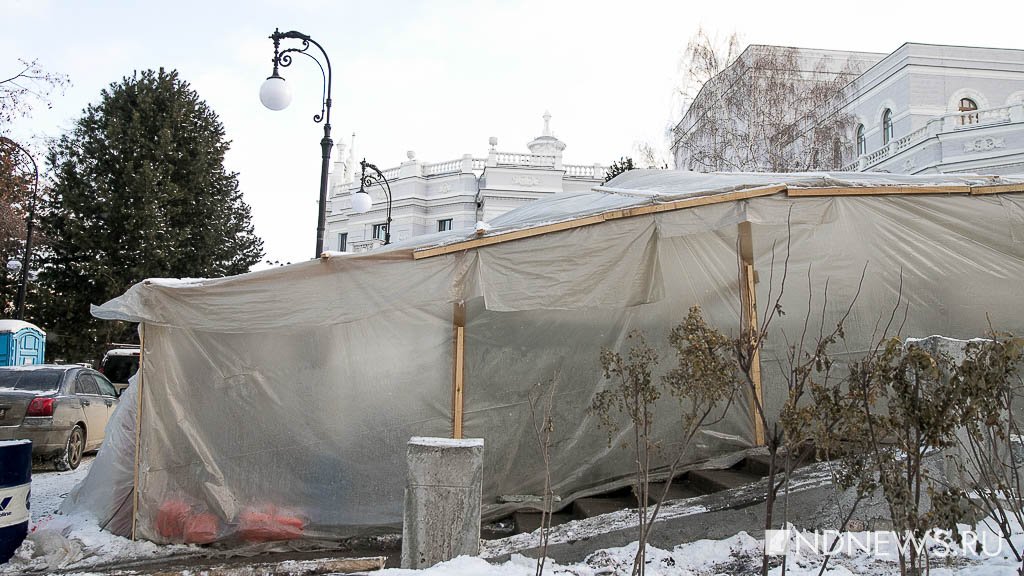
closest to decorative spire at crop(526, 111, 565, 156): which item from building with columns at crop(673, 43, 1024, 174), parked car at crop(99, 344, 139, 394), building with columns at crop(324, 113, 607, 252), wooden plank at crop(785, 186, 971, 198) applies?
building with columns at crop(324, 113, 607, 252)

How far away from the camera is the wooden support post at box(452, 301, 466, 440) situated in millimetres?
6848

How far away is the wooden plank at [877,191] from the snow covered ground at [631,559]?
3.25 m

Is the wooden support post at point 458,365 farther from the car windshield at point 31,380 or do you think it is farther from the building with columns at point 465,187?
the building with columns at point 465,187

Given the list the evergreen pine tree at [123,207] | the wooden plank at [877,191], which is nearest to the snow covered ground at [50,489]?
the wooden plank at [877,191]

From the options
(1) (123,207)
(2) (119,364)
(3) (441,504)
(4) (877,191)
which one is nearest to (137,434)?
(3) (441,504)

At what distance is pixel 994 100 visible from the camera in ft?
95.5

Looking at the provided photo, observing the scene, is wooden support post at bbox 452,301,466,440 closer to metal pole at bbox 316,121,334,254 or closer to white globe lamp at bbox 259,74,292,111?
metal pole at bbox 316,121,334,254

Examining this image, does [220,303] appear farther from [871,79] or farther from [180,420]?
[871,79]

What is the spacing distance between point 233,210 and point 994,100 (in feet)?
109

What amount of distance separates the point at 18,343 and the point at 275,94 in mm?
12940

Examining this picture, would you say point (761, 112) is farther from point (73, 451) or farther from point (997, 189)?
point (73, 451)

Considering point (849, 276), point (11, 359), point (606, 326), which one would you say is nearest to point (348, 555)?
point (606, 326)

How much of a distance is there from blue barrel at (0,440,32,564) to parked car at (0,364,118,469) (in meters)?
4.24

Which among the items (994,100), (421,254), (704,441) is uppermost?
(994,100)
